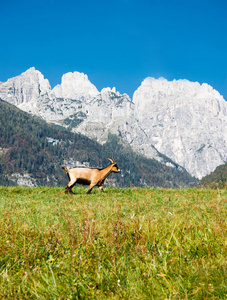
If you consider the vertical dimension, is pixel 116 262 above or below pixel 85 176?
below

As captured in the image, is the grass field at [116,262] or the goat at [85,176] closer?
the grass field at [116,262]

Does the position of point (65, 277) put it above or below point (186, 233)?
below

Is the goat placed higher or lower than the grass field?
higher

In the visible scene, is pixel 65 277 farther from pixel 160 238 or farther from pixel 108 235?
pixel 160 238

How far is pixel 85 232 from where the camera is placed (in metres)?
5.01

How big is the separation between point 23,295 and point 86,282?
0.80 metres

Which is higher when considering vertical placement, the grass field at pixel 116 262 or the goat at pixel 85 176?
the goat at pixel 85 176

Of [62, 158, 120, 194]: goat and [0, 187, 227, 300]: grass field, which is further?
[62, 158, 120, 194]: goat

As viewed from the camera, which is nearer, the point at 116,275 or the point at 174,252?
the point at 116,275

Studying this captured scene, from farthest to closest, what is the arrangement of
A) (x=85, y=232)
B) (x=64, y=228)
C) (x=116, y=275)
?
(x=64, y=228)
(x=85, y=232)
(x=116, y=275)

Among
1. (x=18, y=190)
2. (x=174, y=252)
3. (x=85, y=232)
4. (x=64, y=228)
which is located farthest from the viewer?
(x=18, y=190)

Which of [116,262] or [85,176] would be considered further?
[85,176]

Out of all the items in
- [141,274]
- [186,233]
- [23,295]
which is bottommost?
[23,295]

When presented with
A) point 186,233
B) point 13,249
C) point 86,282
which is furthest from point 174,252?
point 13,249
